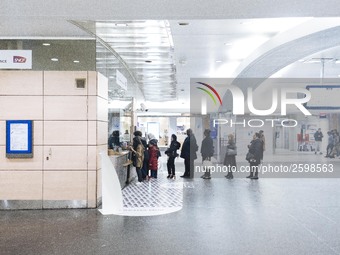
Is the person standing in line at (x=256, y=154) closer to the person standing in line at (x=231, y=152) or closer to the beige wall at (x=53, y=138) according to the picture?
the person standing in line at (x=231, y=152)

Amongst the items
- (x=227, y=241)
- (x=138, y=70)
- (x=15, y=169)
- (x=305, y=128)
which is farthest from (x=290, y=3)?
(x=305, y=128)

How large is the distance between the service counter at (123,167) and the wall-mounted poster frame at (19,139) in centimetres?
230

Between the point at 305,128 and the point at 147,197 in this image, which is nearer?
the point at 147,197

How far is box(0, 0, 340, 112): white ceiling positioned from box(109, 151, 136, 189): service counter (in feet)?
10.5

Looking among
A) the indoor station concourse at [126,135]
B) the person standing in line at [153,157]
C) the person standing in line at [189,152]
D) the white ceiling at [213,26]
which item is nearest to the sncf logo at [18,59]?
the indoor station concourse at [126,135]

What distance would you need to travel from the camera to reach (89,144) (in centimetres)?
857

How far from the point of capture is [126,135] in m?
14.1

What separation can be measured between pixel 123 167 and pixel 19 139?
3.95m

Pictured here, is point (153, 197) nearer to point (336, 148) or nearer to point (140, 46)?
point (140, 46)

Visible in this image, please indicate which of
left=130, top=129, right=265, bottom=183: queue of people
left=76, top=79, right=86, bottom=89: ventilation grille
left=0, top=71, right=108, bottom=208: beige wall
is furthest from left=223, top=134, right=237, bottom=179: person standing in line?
left=76, top=79, right=86, bottom=89: ventilation grille

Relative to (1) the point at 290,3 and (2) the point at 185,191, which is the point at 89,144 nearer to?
(2) the point at 185,191

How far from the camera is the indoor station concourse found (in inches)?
239

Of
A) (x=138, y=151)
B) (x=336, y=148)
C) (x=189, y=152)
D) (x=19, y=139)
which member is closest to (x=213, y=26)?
(x=19, y=139)

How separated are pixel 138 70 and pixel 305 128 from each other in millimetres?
18202
